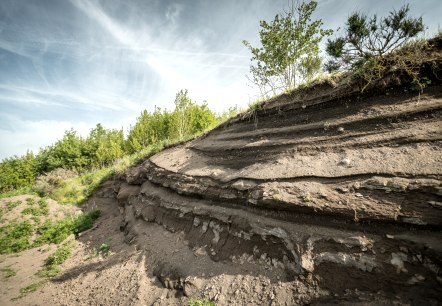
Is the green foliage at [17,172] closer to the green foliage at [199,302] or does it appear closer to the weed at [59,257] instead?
the weed at [59,257]

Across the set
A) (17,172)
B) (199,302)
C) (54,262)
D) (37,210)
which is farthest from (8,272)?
(17,172)

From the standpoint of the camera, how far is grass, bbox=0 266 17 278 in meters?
6.44

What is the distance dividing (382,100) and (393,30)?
1.34 m

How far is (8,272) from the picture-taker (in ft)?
21.7

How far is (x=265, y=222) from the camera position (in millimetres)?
3908

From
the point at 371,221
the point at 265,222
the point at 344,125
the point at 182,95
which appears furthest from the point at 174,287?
the point at 182,95

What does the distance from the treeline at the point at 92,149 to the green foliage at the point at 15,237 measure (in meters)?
12.9

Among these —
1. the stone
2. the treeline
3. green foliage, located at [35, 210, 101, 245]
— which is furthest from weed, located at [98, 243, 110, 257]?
the treeline

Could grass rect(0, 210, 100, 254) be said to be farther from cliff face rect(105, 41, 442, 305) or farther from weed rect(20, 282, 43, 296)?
cliff face rect(105, 41, 442, 305)

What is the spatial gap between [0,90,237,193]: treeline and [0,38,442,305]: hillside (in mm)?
15834

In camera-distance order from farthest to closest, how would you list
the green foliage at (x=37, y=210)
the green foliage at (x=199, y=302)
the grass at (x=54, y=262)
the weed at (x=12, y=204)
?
the weed at (x=12, y=204), the green foliage at (x=37, y=210), the grass at (x=54, y=262), the green foliage at (x=199, y=302)

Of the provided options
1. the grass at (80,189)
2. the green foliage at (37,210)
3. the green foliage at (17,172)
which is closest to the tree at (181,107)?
the grass at (80,189)

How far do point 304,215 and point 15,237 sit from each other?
11.8m

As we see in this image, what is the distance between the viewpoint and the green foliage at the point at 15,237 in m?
8.45
